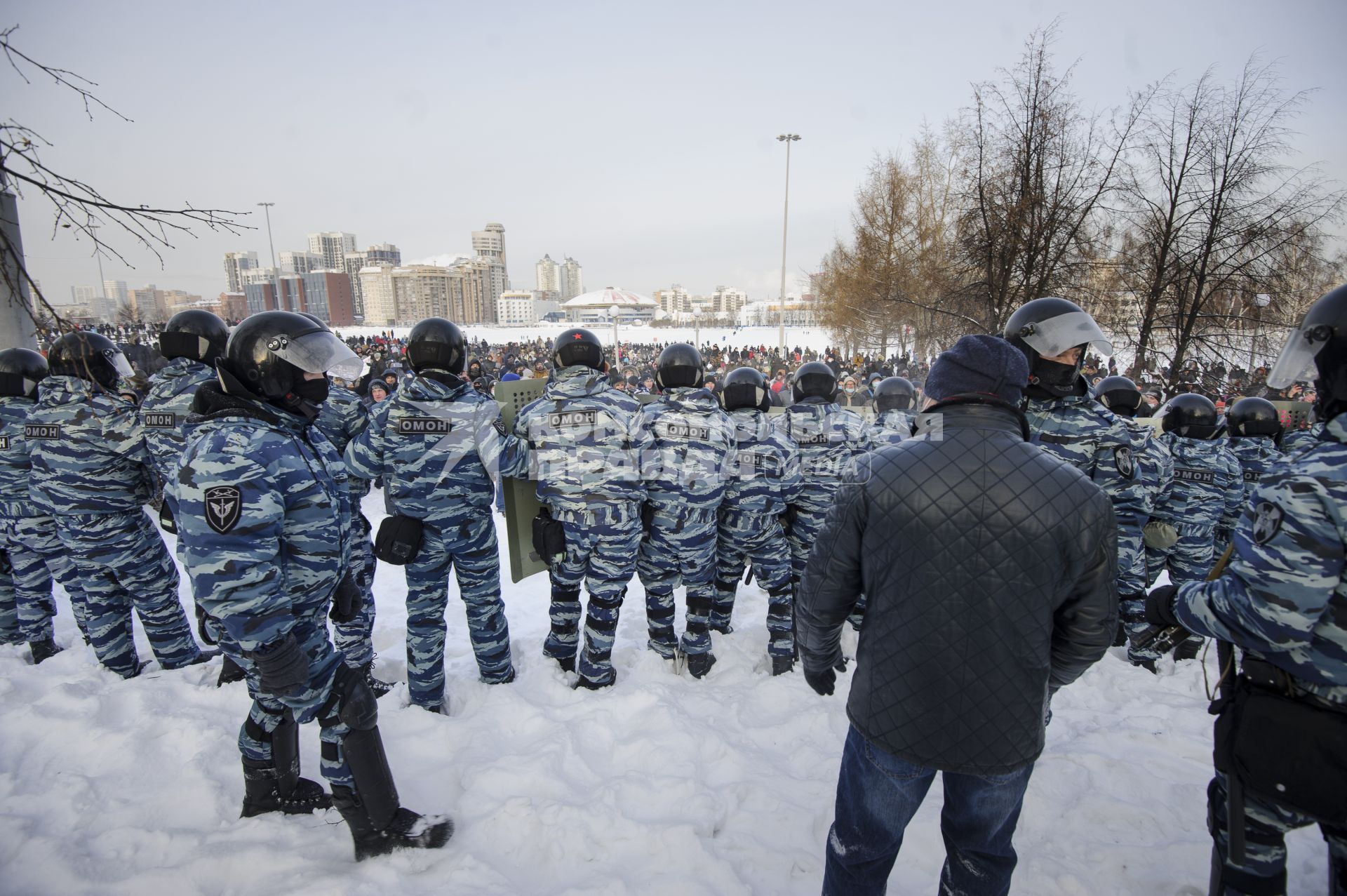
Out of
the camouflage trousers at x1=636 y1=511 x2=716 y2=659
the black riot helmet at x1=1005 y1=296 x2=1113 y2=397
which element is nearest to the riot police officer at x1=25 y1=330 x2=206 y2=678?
the camouflage trousers at x1=636 y1=511 x2=716 y2=659

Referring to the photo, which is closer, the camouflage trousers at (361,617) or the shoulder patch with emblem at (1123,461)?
the shoulder patch with emblem at (1123,461)

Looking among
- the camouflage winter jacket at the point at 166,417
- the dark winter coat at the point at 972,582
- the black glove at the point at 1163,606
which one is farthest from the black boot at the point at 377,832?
the black glove at the point at 1163,606

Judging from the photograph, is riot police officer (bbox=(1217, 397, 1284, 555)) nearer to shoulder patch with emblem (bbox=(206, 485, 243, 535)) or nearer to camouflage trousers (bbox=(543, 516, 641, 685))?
camouflage trousers (bbox=(543, 516, 641, 685))

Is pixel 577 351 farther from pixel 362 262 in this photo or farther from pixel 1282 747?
pixel 362 262

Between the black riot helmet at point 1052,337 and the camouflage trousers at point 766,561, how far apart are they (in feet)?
6.16

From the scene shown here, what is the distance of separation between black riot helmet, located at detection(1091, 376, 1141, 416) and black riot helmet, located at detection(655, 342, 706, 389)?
3.30m

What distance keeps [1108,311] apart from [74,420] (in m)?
14.6

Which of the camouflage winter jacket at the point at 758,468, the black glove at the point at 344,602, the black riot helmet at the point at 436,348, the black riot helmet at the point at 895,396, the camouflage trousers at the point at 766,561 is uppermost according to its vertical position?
the black riot helmet at the point at 436,348

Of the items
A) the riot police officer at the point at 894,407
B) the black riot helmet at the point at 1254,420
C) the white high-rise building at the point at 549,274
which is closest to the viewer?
the riot police officer at the point at 894,407

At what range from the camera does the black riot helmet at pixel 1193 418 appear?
489 cm

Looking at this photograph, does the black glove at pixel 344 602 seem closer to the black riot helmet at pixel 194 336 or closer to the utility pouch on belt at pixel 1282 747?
the black riot helmet at pixel 194 336

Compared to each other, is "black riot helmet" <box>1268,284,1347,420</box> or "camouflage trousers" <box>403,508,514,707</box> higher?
"black riot helmet" <box>1268,284,1347,420</box>

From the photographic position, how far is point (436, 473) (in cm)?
341

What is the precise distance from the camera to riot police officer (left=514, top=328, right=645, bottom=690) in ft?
12.3
